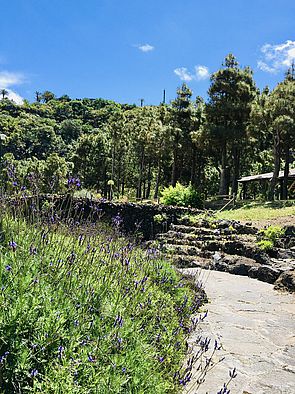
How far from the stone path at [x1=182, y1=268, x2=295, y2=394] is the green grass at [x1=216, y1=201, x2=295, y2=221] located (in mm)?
10679

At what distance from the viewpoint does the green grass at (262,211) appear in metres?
17.4

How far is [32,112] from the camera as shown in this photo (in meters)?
96.2

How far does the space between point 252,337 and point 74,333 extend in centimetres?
251

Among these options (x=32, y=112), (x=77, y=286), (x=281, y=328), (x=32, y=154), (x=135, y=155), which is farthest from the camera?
(x=32, y=112)

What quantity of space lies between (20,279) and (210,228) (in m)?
12.9

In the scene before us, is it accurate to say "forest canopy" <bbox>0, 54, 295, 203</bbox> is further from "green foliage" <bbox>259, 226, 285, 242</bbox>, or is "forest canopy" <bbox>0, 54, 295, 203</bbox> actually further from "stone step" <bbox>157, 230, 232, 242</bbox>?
"green foliage" <bbox>259, 226, 285, 242</bbox>

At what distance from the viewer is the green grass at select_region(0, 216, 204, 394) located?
1.83 m

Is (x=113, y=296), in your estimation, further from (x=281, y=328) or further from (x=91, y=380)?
(x=281, y=328)

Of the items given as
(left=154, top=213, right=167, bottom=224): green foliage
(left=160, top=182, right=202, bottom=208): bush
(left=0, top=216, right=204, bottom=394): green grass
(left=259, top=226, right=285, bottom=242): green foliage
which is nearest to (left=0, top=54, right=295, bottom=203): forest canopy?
(left=160, top=182, right=202, bottom=208): bush

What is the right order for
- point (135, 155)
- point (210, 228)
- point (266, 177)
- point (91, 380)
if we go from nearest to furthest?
point (91, 380)
point (210, 228)
point (266, 177)
point (135, 155)

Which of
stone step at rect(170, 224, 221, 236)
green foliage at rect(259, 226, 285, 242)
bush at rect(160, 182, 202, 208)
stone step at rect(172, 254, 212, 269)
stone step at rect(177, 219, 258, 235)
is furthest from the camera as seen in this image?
bush at rect(160, 182, 202, 208)

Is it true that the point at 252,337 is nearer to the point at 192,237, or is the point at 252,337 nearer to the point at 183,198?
the point at 192,237

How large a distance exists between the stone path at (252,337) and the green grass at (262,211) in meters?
10.7

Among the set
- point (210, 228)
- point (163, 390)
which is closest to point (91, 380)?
point (163, 390)
